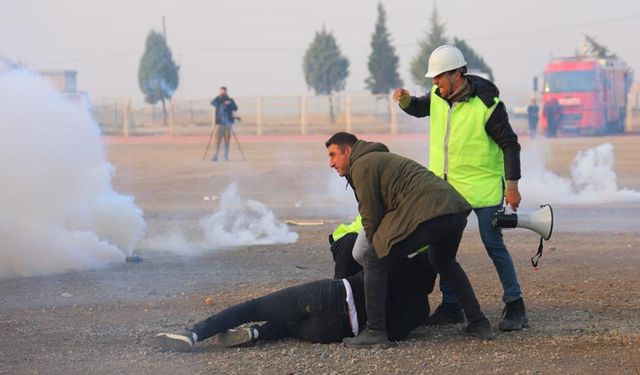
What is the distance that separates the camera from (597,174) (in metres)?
17.4

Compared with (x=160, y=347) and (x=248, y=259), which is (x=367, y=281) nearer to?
(x=160, y=347)

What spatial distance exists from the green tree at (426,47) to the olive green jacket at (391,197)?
54.9m

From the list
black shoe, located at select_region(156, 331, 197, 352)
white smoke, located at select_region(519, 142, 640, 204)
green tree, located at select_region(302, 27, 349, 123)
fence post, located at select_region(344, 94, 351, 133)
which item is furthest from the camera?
green tree, located at select_region(302, 27, 349, 123)

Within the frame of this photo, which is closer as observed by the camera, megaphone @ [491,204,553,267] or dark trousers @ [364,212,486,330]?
dark trousers @ [364,212,486,330]

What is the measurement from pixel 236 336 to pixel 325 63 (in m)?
62.4

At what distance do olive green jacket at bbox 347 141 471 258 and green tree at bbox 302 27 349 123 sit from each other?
203 feet

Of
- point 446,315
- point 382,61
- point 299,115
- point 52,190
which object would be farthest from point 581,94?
point 446,315

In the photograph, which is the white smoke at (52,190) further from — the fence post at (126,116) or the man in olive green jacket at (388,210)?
the fence post at (126,116)

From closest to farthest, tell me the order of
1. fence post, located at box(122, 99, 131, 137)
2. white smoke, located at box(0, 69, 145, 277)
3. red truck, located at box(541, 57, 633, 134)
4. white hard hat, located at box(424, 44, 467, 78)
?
white hard hat, located at box(424, 44, 467, 78) → white smoke, located at box(0, 69, 145, 277) → red truck, located at box(541, 57, 633, 134) → fence post, located at box(122, 99, 131, 137)

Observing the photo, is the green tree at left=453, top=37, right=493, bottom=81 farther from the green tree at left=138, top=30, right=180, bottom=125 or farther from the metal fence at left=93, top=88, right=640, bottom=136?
the green tree at left=138, top=30, right=180, bottom=125

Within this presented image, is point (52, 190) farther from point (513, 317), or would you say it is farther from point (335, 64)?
point (335, 64)

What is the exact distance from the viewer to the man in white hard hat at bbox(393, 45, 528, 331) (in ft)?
21.7

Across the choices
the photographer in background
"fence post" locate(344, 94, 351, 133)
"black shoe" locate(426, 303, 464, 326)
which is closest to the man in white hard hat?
"black shoe" locate(426, 303, 464, 326)

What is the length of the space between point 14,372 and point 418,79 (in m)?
58.6
